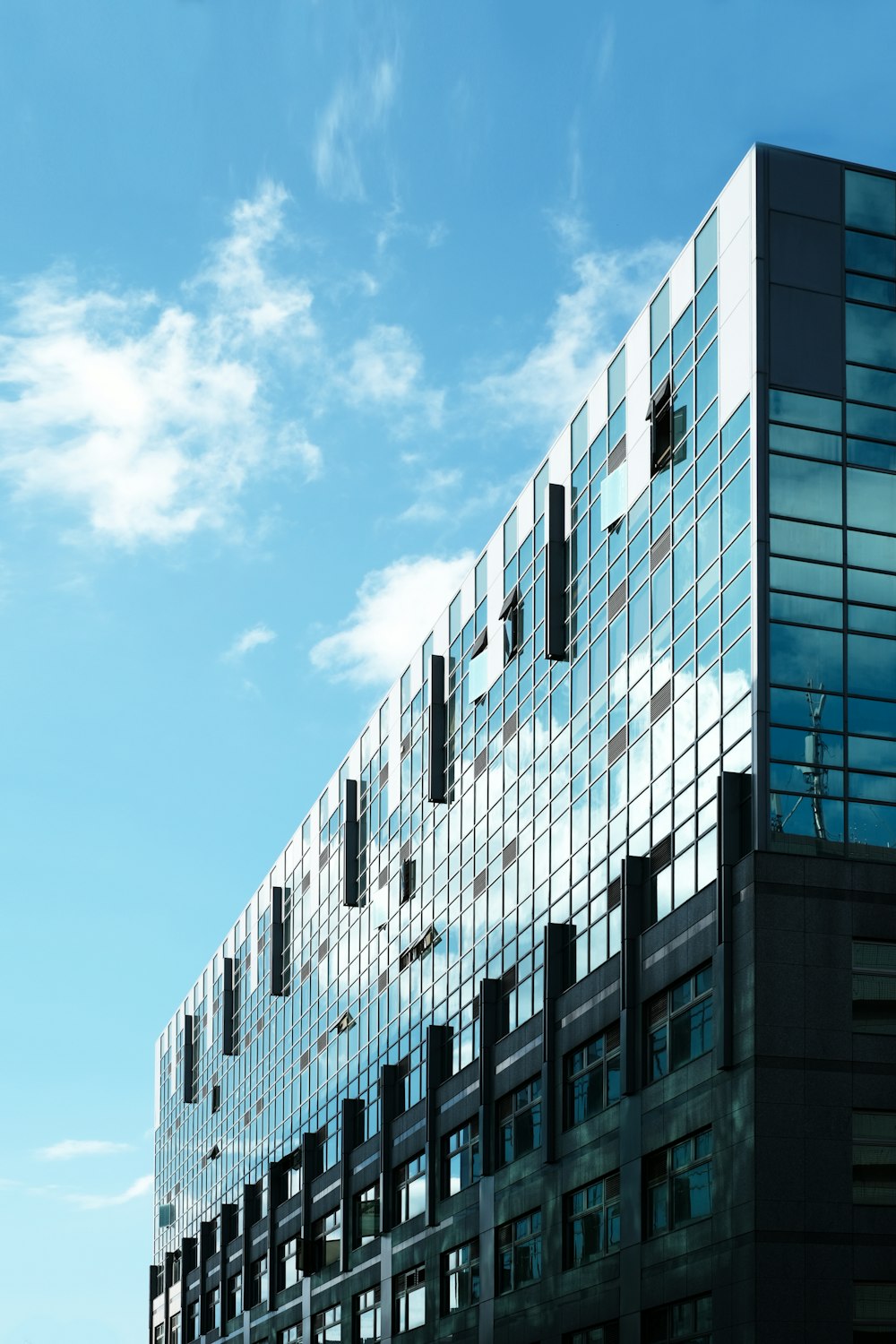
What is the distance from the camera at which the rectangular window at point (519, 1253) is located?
2211 inches

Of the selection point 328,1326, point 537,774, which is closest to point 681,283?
point 537,774

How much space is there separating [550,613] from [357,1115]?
30927mm

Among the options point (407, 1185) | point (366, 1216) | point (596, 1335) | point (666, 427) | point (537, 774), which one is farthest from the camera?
point (366, 1216)

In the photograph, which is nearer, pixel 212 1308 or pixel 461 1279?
pixel 461 1279

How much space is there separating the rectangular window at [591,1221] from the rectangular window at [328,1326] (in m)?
30.6

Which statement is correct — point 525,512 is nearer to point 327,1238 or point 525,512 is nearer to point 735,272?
point 735,272

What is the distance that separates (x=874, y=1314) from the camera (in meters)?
40.9

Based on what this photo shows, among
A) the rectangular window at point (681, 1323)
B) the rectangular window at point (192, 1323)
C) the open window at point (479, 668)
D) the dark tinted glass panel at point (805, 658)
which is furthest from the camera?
the rectangular window at point (192, 1323)

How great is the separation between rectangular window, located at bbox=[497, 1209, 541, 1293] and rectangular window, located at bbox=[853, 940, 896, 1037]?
16783 mm

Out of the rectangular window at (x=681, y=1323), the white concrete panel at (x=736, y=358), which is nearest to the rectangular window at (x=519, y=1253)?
the rectangular window at (x=681, y=1323)

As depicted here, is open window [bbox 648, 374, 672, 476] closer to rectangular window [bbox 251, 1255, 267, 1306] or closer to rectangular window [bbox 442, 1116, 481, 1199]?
rectangular window [bbox 442, 1116, 481, 1199]

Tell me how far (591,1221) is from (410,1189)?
836 inches

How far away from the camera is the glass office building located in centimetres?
4250

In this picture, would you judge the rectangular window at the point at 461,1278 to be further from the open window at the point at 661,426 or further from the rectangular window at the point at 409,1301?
the open window at the point at 661,426
